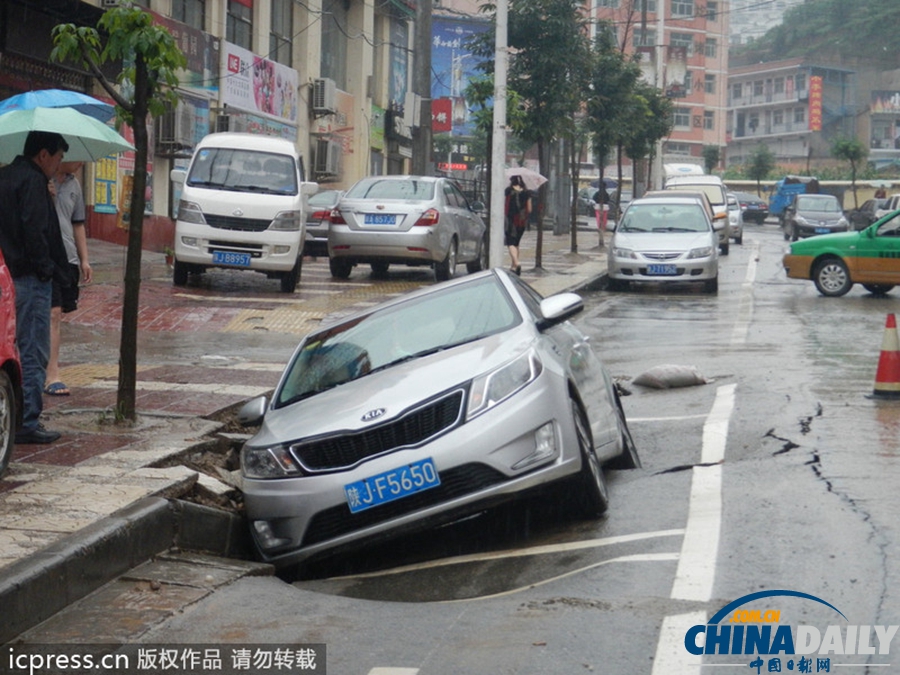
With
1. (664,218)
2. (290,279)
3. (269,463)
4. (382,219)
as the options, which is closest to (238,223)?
(290,279)

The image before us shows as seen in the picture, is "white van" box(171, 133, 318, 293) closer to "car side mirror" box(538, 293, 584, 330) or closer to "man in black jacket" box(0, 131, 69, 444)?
"man in black jacket" box(0, 131, 69, 444)

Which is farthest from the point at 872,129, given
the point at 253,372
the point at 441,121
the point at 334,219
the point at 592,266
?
the point at 253,372

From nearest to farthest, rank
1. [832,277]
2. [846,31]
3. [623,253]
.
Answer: [832,277], [623,253], [846,31]

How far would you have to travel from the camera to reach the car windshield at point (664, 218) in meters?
23.0

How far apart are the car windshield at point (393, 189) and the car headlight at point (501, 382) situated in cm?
1450

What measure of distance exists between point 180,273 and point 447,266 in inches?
176

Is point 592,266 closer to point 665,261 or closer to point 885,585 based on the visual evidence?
point 665,261

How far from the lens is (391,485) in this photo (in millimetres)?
6133

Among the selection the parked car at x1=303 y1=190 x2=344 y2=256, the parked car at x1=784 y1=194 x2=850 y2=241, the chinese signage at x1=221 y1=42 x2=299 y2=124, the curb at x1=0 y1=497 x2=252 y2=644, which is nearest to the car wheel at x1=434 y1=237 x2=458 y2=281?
the parked car at x1=303 y1=190 x2=344 y2=256

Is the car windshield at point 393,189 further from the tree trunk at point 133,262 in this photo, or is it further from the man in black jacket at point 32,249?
the man in black jacket at point 32,249

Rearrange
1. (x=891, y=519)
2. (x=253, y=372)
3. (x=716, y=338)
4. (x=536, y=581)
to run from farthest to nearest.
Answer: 1. (x=716, y=338)
2. (x=253, y=372)
3. (x=891, y=519)
4. (x=536, y=581)

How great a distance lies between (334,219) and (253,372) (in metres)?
9.75

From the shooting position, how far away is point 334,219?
68.5 ft

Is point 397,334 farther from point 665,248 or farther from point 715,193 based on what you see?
point 715,193
